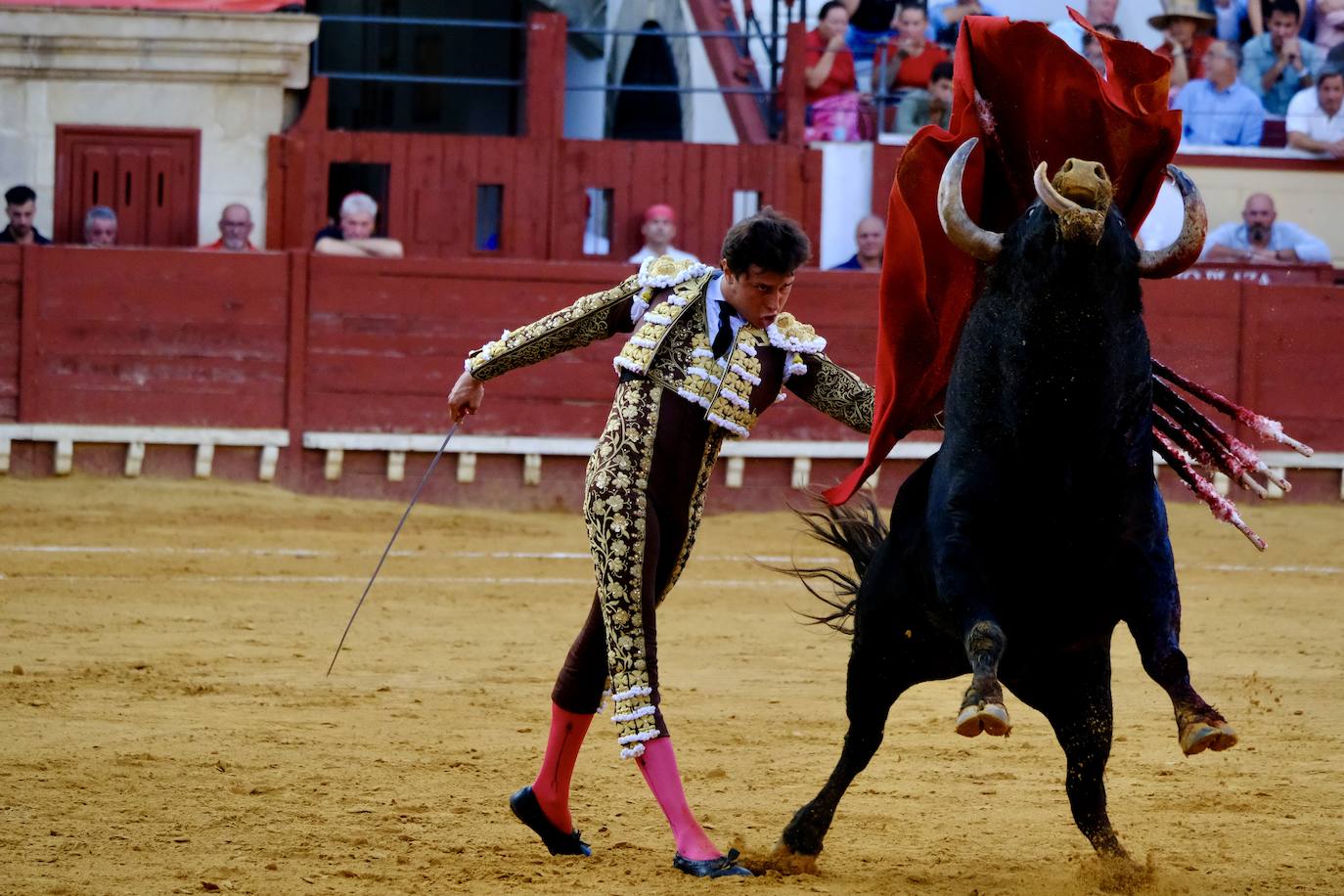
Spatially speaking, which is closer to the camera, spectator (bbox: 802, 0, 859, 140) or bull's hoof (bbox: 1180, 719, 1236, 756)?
bull's hoof (bbox: 1180, 719, 1236, 756)

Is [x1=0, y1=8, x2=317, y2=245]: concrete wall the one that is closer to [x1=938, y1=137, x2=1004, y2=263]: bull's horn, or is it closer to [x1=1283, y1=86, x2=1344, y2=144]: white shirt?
[x1=1283, y1=86, x2=1344, y2=144]: white shirt

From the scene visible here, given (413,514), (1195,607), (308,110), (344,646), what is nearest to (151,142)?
(308,110)

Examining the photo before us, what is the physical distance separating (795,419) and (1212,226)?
9.60 feet

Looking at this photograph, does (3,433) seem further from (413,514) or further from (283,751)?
(283,751)

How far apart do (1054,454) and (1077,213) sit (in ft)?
1.31

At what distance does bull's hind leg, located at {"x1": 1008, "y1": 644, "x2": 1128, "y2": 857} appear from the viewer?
3447 mm

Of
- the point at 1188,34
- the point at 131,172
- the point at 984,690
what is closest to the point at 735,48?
the point at 1188,34

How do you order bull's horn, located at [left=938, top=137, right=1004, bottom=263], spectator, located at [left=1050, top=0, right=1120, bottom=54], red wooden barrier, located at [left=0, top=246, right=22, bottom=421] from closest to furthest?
bull's horn, located at [left=938, top=137, right=1004, bottom=263]
red wooden barrier, located at [left=0, top=246, right=22, bottom=421]
spectator, located at [left=1050, top=0, right=1120, bottom=54]

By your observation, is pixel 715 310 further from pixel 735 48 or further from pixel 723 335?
pixel 735 48

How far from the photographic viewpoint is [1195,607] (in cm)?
729

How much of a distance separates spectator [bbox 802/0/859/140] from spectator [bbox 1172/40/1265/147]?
191 centimetres

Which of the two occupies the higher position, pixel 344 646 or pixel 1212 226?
pixel 1212 226

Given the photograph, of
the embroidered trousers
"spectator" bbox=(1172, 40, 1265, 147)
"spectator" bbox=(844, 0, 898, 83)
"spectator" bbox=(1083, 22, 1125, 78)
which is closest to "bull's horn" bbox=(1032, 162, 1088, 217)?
the embroidered trousers

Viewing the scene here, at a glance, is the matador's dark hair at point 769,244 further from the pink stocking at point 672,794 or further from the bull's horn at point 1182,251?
the pink stocking at point 672,794
